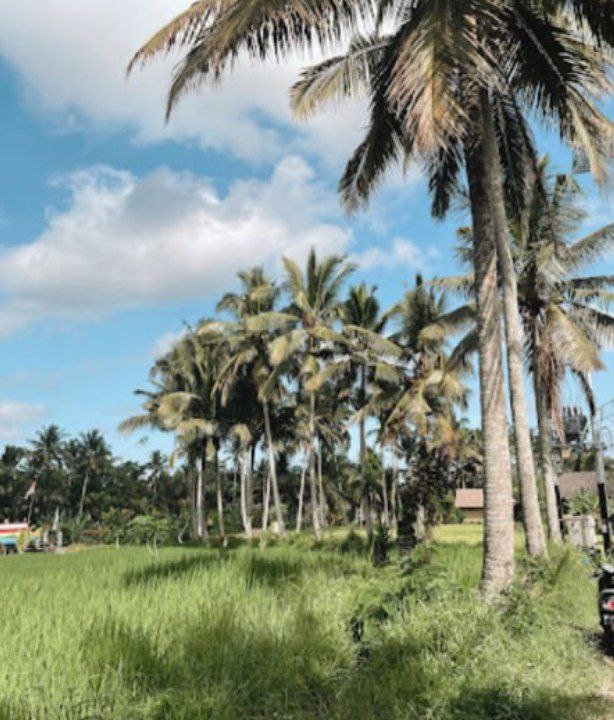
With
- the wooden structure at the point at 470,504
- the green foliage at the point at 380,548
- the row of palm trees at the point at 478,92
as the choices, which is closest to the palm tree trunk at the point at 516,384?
the row of palm trees at the point at 478,92

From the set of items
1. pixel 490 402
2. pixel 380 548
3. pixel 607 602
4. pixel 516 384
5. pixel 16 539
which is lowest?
pixel 16 539

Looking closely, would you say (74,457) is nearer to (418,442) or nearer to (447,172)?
(418,442)

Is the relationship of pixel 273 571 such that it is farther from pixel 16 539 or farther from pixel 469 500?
pixel 469 500

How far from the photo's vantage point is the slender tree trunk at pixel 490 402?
8133 millimetres

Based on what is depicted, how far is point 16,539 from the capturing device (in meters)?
41.5

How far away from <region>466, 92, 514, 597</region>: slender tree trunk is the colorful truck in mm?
37991

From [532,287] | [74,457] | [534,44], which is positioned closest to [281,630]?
[534,44]

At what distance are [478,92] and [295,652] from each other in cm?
769

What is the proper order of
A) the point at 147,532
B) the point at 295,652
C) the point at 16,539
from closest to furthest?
the point at 295,652, the point at 147,532, the point at 16,539

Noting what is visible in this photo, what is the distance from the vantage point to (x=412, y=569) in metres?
8.31

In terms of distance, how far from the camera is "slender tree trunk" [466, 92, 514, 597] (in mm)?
8133

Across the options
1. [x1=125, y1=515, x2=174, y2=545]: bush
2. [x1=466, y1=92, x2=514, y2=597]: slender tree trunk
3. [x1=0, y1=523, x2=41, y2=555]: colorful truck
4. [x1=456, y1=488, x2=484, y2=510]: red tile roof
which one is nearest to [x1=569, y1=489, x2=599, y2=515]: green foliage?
[x1=125, y1=515, x2=174, y2=545]: bush

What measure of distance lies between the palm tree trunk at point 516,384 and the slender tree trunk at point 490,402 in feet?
1.36

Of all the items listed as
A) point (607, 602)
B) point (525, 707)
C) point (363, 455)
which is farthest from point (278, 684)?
point (363, 455)
